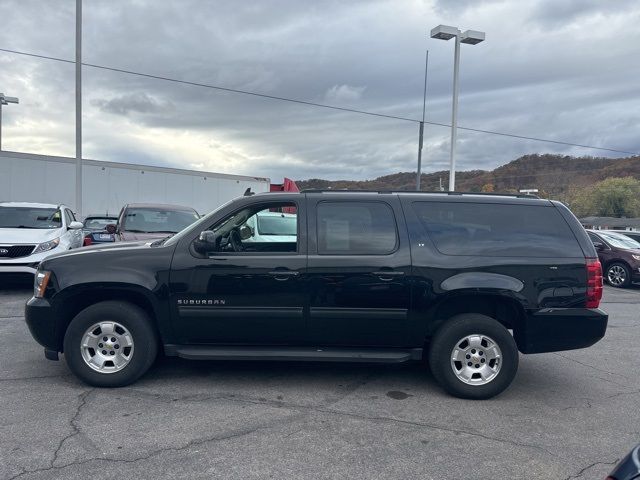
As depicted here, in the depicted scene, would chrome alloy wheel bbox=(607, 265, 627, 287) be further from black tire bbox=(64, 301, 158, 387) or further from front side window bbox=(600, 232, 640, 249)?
black tire bbox=(64, 301, 158, 387)

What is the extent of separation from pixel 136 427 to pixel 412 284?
2531 millimetres

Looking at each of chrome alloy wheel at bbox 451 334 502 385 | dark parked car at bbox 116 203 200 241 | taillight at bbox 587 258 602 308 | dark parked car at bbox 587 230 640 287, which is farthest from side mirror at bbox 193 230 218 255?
dark parked car at bbox 587 230 640 287

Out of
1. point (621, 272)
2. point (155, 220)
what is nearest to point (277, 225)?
point (155, 220)

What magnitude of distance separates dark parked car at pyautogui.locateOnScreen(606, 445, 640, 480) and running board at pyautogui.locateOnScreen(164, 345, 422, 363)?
300 cm

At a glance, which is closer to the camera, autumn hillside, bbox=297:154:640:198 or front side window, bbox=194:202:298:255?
front side window, bbox=194:202:298:255

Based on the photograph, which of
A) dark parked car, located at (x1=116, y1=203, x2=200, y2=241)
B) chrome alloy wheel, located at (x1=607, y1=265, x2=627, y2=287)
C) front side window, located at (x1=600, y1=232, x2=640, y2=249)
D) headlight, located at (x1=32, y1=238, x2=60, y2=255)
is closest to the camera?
headlight, located at (x1=32, y1=238, x2=60, y2=255)

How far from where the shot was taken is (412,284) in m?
4.96

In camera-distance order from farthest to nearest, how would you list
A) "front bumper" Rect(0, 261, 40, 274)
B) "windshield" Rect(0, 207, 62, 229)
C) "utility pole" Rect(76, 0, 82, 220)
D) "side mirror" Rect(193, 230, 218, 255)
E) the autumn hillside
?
1. the autumn hillside
2. "utility pole" Rect(76, 0, 82, 220)
3. "windshield" Rect(0, 207, 62, 229)
4. "front bumper" Rect(0, 261, 40, 274)
5. "side mirror" Rect(193, 230, 218, 255)

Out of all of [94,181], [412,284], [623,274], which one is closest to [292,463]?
[412,284]

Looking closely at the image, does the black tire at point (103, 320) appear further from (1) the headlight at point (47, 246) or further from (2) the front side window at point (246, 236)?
(1) the headlight at point (47, 246)

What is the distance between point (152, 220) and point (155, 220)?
0.06 metres

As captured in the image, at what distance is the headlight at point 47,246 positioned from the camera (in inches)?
379

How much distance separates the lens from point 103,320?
16.2 feet

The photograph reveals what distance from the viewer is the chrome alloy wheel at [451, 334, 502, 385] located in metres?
4.97
